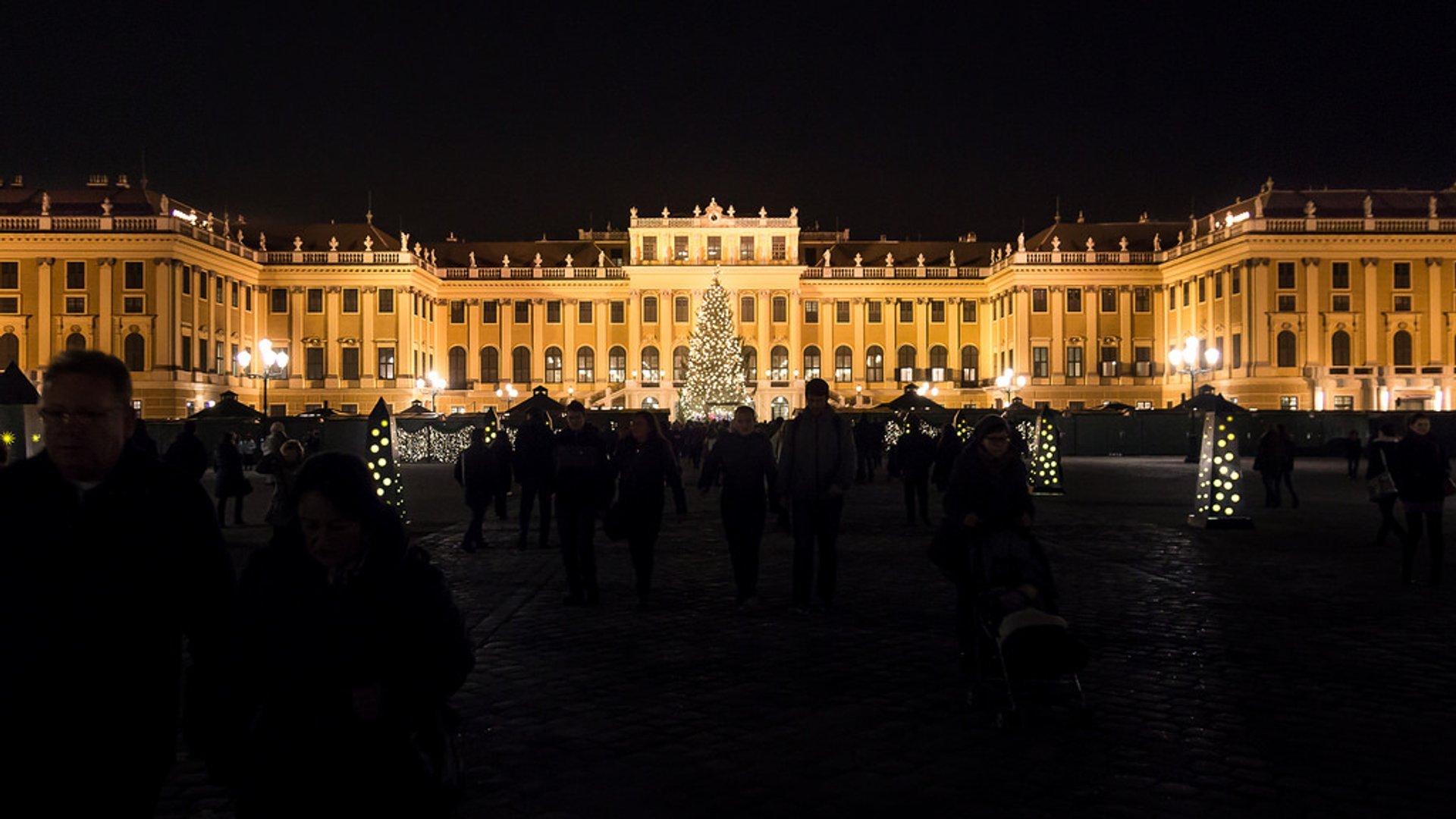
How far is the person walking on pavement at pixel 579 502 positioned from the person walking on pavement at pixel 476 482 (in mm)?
4770

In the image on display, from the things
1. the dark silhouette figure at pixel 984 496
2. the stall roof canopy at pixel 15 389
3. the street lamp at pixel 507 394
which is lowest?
the dark silhouette figure at pixel 984 496

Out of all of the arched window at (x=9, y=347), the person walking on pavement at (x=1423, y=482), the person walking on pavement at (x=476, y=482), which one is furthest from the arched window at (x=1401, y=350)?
the arched window at (x=9, y=347)

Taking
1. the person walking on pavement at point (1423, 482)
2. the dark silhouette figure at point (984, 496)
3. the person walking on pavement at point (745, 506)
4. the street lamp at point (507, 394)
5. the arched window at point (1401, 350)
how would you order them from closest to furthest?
the dark silhouette figure at point (984, 496) < the person walking on pavement at point (745, 506) < the person walking on pavement at point (1423, 482) < the arched window at point (1401, 350) < the street lamp at point (507, 394)

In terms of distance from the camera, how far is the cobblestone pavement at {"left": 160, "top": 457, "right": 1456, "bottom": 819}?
17.0 feet

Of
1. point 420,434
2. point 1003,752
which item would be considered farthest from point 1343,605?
point 420,434

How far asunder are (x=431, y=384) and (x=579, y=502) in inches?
2745

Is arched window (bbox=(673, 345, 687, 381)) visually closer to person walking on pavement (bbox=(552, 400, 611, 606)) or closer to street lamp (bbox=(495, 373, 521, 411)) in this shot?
street lamp (bbox=(495, 373, 521, 411))

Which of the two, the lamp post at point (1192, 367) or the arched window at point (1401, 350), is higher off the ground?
the arched window at point (1401, 350)

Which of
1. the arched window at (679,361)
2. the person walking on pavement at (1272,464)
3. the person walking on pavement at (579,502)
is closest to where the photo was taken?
the person walking on pavement at (579,502)

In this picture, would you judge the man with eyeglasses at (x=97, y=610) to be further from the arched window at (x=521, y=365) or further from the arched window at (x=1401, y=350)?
the arched window at (x=521, y=365)

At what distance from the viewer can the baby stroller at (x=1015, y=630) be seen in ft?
19.6

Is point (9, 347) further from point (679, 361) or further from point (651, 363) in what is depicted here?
point (679, 361)

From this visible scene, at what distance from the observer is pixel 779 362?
8219cm

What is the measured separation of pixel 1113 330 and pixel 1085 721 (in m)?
75.6
